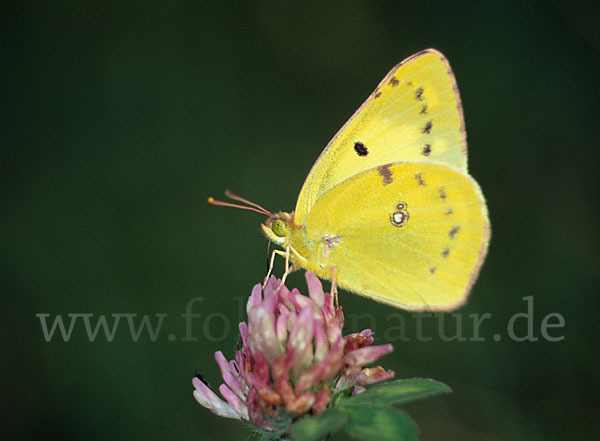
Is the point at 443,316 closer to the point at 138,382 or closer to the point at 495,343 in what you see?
the point at 495,343

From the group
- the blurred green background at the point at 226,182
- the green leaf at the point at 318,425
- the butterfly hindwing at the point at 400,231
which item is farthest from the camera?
the blurred green background at the point at 226,182

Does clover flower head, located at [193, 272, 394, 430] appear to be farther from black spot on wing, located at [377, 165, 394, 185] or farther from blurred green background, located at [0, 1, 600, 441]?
blurred green background, located at [0, 1, 600, 441]

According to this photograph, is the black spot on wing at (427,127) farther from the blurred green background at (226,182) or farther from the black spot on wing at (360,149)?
the blurred green background at (226,182)

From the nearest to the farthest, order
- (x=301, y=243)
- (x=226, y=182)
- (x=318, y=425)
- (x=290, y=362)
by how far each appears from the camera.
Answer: (x=318, y=425), (x=290, y=362), (x=301, y=243), (x=226, y=182)

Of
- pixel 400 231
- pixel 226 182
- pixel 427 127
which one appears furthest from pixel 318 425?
pixel 226 182

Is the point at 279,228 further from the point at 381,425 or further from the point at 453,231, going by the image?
the point at 381,425

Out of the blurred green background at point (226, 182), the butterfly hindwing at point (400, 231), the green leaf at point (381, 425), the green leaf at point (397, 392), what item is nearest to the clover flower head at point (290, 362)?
the green leaf at point (397, 392)

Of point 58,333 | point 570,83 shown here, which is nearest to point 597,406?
point 570,83
